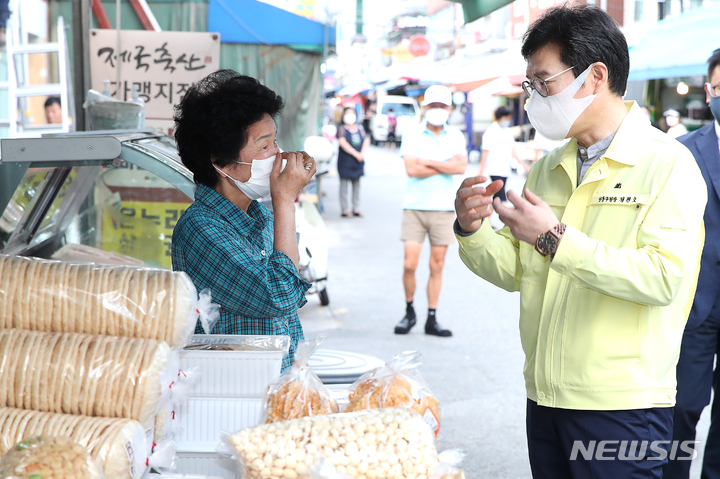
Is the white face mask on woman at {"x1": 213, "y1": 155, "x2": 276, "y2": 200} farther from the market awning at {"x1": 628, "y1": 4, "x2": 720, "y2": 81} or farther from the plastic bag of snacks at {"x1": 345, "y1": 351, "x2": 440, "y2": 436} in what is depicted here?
the market awning at {"x1": 628, "y1": 4, "x2": 720, "y2": 81}

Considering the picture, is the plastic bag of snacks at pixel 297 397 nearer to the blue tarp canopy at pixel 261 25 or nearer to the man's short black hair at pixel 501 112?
the blue tarp canopy at pixel 261 25

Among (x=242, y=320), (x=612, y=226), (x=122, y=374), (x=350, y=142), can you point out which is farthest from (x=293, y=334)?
(x=350, y=142)

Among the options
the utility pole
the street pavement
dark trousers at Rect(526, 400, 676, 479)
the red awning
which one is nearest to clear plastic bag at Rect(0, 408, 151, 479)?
the street pavement

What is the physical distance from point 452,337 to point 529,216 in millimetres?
4450

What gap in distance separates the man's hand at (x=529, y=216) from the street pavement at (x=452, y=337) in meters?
0.60

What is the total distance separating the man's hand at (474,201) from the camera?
1.98 metres

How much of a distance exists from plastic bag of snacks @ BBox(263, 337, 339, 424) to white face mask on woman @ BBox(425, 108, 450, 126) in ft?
14.9

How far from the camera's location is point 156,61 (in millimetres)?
5980

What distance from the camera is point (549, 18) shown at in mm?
1948

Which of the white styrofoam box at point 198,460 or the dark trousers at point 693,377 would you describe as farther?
the dark trousers at point 693,377

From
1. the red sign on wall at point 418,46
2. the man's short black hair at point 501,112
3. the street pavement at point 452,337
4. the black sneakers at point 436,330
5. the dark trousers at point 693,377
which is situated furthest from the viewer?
the red sign on wall at point 418,46

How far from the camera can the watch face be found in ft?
5.67

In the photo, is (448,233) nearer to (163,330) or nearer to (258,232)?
(258,232)

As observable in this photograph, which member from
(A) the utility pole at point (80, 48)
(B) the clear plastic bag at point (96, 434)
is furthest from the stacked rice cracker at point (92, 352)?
(A) the utility pole at point (80, 48)
